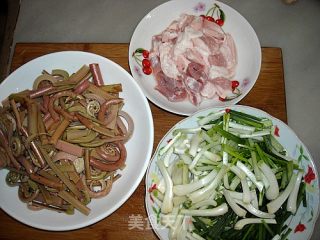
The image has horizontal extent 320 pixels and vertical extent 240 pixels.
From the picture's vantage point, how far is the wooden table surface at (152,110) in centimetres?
178

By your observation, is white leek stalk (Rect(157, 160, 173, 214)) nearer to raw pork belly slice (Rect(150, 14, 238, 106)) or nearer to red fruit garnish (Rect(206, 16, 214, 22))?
raw pork belly slice (Rect(150, 14, 238, 106))

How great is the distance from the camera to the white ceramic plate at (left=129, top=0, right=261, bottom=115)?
1.96 m

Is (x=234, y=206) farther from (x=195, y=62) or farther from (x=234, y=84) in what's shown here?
(x=195, y=62)

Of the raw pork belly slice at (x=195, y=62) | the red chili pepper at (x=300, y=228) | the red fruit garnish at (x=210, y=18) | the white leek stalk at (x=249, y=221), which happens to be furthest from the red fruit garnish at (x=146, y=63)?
the red chili pepper at (x=300, y=228)

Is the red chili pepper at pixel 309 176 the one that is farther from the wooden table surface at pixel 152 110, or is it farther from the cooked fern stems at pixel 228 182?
the wooden table surface at pixel 152 110

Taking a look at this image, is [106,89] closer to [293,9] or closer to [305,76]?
[305,76]

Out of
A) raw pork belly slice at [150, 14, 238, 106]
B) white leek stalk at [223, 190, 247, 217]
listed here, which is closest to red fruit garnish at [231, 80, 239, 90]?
raw pork belly slice at [150, 14, 238, 106]

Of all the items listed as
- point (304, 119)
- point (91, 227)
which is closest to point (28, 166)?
point (91, 227)

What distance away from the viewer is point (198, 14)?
86.7 inches

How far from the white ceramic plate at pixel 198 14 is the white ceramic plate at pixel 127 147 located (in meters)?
0.16

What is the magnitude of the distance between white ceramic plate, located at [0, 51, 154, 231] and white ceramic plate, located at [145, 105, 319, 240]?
0.10 m

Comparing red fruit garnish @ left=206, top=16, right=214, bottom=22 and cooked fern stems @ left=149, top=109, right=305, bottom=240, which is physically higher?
red fruit garnish @ left=206, top=16, right=214, bottom=22

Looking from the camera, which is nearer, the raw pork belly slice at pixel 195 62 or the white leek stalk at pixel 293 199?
the white leek stalk at pixel 293 199

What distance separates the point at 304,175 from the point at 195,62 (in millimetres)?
872
